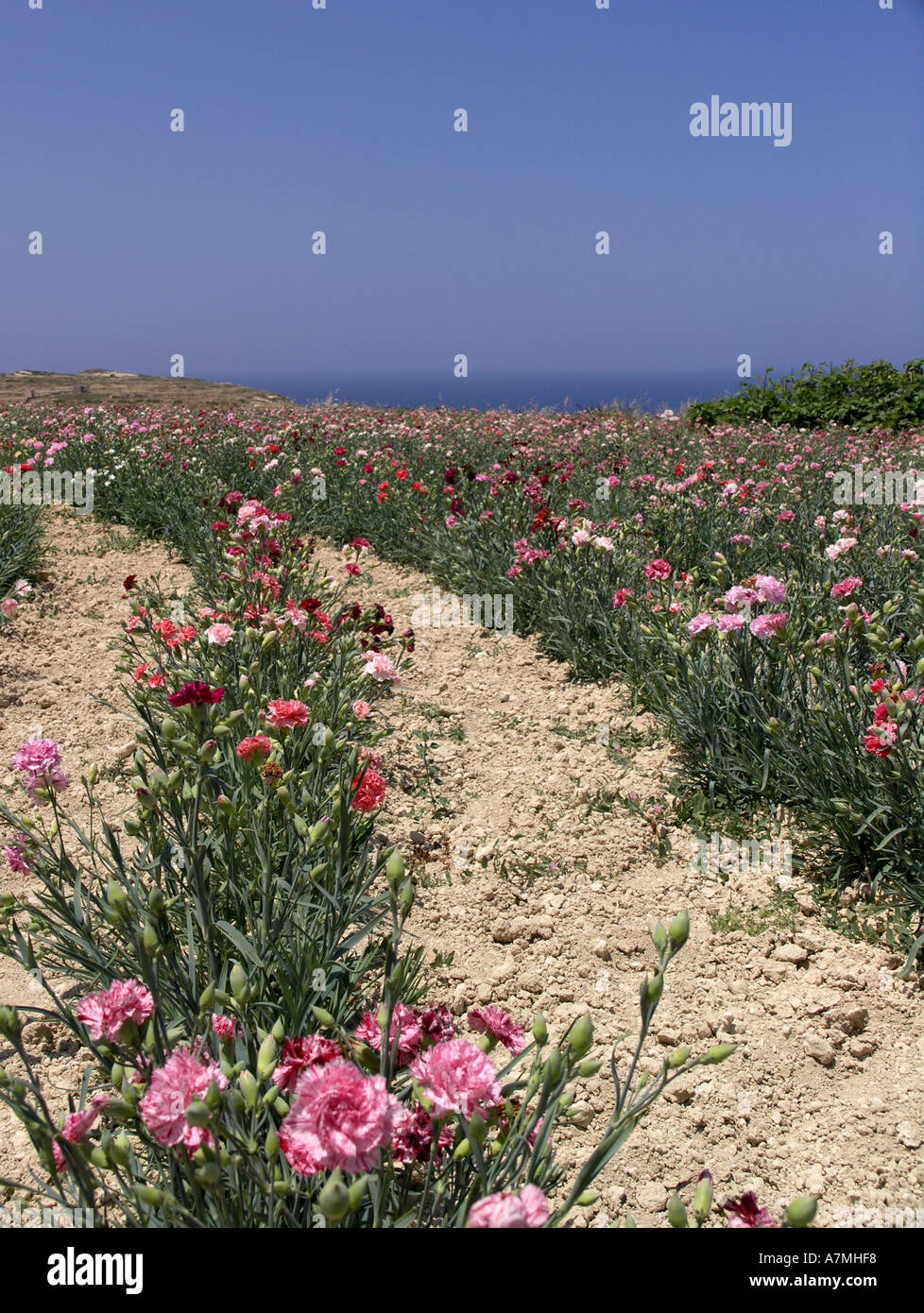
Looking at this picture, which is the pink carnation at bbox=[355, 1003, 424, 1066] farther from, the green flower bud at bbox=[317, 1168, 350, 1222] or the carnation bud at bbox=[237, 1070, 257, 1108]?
the green flower bud at bbox=[317, 1168, 350, 1222]

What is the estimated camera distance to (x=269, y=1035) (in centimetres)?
140

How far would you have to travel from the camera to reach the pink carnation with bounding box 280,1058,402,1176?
99 centimetres

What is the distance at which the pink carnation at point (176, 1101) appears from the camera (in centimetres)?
111

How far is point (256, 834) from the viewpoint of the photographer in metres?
2.11

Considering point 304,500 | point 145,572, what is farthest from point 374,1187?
point 304,500
